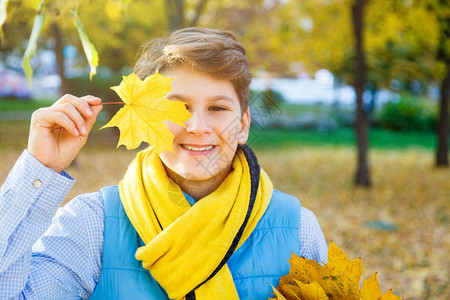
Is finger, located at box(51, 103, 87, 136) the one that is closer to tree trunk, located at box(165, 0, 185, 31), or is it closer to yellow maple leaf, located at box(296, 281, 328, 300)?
yellow maple leaf, located at box(296, 281, 328, 300)

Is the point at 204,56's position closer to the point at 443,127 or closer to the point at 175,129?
the point at 175,129

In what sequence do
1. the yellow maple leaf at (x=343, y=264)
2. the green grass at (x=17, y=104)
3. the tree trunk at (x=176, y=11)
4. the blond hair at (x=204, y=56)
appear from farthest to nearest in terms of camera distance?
the green grass at (x=17, y=104) → the tree trunk at (x=176, y=11) → the blond hair at (x=204, y=56) → the yellow maple leaf at (x=343, y=264)

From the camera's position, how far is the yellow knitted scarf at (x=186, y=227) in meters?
1.25

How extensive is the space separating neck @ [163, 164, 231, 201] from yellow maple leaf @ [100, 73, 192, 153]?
0.34 metres

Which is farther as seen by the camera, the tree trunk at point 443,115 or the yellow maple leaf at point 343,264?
the tree trunk at point 443,115

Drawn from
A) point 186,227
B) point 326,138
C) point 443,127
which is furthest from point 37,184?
point 326,138

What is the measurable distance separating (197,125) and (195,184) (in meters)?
0.26

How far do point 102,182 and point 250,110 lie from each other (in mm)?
6865

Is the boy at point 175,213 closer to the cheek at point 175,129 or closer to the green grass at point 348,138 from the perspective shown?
the cheek at point 175,129

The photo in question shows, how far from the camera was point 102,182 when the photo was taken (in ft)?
26.1

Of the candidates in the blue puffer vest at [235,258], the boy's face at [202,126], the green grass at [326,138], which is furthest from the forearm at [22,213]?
the green grass at [326,138]

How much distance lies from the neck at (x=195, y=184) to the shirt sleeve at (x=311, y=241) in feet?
1.10

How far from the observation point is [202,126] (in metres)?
1.25

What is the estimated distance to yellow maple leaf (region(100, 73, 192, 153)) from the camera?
106 centimetres
